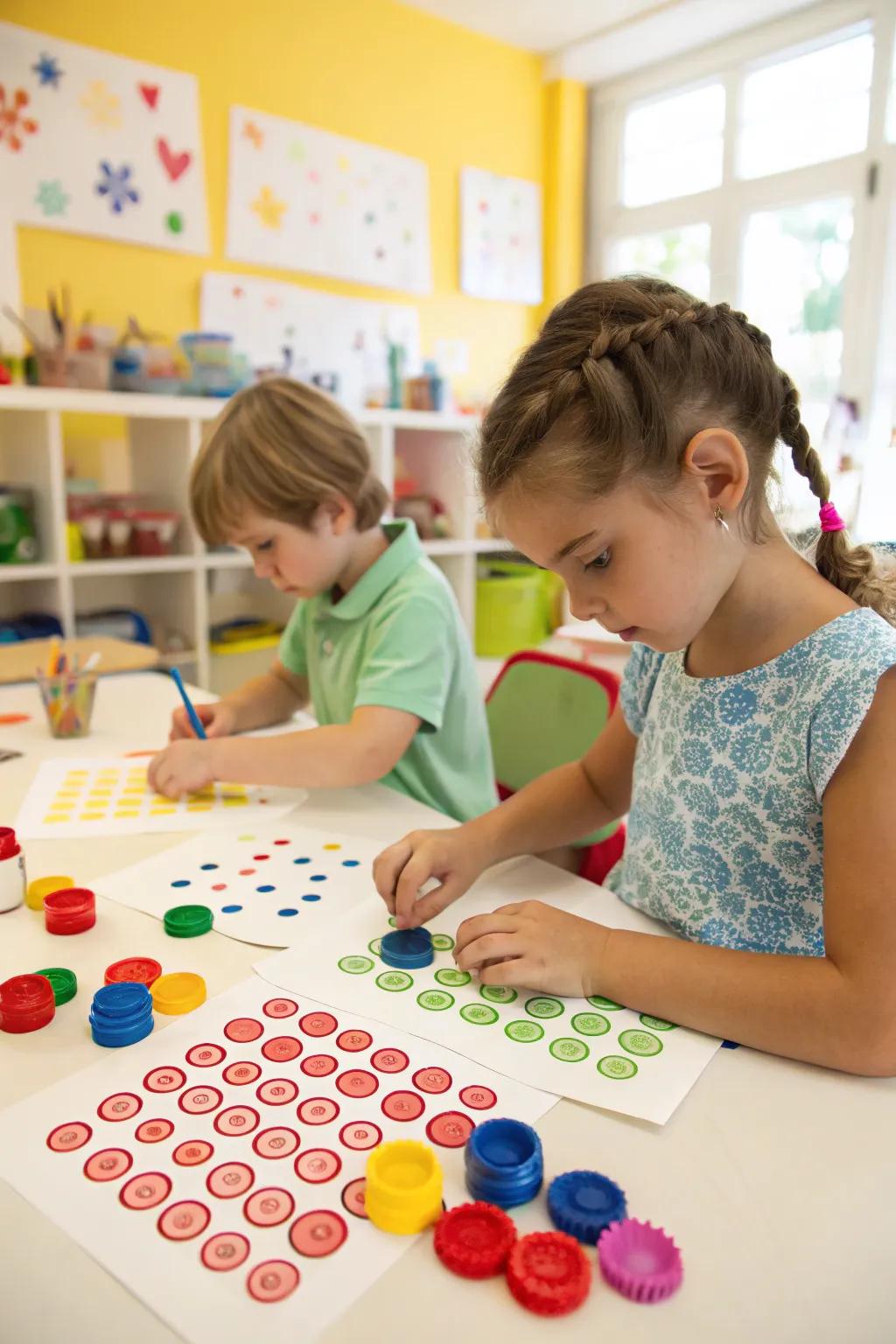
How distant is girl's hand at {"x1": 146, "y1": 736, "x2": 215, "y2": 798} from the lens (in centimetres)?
95

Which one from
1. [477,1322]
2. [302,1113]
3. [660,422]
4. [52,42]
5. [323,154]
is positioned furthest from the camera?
[323,154]

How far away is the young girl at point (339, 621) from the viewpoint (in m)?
0.99

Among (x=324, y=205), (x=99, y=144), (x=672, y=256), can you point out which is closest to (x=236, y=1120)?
(x=99, y=144)

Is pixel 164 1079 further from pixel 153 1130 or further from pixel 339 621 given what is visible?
pixel 339 621

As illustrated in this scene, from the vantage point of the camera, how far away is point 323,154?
278 cm

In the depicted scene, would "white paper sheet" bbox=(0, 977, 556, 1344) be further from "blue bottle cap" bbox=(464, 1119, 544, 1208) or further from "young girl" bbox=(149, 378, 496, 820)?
"young girl" bbox=(149, 378, 496, 820)

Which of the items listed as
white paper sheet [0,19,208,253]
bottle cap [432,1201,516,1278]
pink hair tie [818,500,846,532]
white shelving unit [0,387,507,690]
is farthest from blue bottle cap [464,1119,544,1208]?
white paper sheet [0,19,208,253]

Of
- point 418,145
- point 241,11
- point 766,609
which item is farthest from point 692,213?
point 766,609

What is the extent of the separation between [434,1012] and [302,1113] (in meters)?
0.11

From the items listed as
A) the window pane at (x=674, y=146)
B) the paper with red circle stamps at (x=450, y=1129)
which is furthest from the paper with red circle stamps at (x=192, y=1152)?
the window pane at (x=674, y=146)

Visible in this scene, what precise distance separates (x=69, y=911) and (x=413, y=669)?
493mm

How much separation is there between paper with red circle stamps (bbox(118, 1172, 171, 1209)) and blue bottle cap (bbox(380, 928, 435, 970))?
215 millimetres

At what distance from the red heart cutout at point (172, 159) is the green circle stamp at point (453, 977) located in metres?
2.49

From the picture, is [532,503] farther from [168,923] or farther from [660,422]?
[168,923]
